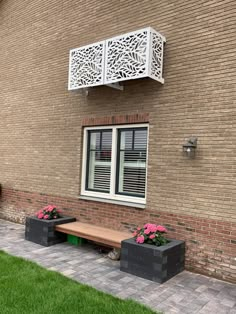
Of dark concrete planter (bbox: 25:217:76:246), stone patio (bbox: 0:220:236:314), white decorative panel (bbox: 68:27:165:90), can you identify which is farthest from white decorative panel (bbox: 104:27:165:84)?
stone patio (bbox: 0:220:236:314)

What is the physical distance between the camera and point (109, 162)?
6184 mm

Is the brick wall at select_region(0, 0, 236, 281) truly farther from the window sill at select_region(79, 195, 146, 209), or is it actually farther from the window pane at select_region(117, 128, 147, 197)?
the window pane at select_region(117, 128, 147, 197)

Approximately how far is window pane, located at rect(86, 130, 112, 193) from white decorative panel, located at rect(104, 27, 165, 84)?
1.32 meters

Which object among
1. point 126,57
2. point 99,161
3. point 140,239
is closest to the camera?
point 140,239

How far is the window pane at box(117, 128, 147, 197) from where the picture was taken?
222 inches

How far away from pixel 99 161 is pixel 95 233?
164 cm

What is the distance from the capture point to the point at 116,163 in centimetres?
600

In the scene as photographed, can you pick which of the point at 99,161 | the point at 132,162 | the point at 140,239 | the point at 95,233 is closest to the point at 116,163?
the point at 132,162

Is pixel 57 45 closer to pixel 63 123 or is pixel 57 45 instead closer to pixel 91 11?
pixel 91 11

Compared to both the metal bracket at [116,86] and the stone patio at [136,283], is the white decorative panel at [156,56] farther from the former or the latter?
the stone patio at [136,283]

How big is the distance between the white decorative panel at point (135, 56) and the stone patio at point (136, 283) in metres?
3.22

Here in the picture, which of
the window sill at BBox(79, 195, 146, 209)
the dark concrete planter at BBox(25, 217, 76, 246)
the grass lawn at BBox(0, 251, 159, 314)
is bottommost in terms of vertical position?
the grass lawn at BBox(0, 251, 159, 314)

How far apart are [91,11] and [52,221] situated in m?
4.66

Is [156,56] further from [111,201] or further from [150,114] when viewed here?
[111,201]
